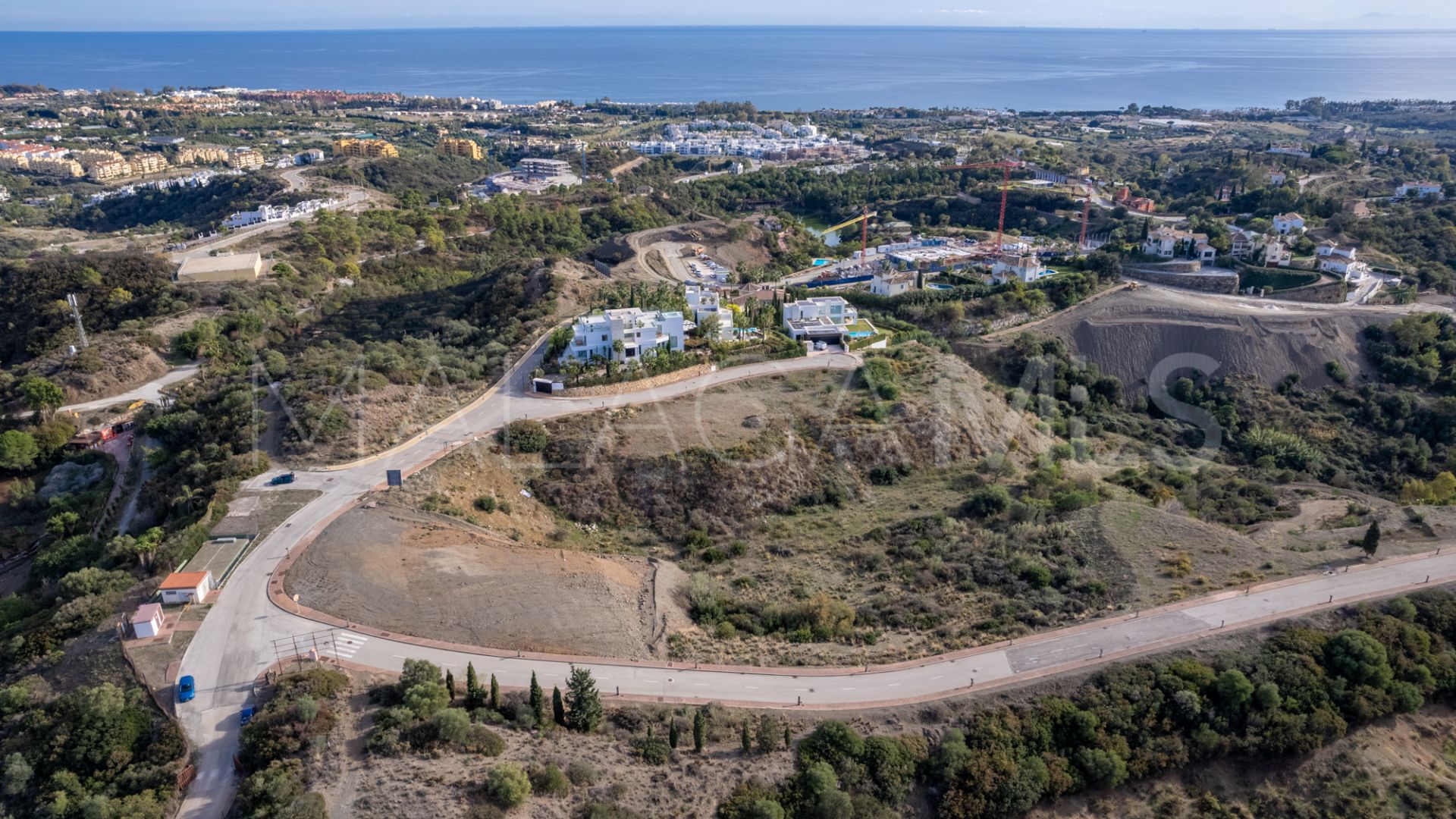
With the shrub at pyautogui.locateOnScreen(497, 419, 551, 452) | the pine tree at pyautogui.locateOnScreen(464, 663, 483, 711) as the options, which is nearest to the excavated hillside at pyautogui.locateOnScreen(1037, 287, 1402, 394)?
the shrub at pyautogui.locateOnScreen(497, 419, 551, 452)

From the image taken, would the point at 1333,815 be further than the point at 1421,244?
No

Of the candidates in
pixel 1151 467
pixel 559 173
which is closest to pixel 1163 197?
pixel 1151 467

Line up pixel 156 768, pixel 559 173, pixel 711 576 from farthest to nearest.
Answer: pixel 559 173, pixel 711 576, pixel 156 768

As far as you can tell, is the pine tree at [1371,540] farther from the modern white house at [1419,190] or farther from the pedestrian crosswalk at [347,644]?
the modern white house at [1419,190]

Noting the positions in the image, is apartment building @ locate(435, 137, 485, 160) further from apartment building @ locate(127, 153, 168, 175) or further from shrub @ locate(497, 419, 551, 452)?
shrub @ locate(497, 419, 551, 452)

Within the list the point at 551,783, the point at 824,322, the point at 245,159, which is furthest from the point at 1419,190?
the point at 245,159

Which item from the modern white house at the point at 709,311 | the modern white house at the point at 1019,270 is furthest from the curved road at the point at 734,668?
the modern white house at the point at 1019,270

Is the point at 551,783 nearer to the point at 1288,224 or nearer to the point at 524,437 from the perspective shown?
the point at 524,437

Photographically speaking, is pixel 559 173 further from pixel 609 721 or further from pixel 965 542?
pixel 609 721
